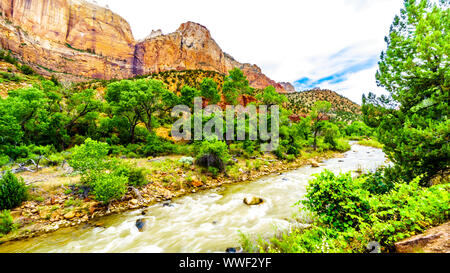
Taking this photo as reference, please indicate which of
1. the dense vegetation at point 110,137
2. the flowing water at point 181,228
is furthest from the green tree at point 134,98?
the flowing water at point 181,228

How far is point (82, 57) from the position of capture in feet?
267

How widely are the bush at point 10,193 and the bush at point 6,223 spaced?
2.90 ft

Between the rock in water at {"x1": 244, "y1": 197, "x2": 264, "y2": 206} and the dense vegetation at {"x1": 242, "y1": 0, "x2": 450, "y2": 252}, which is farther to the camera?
the rock in water at {"x1": 244, "y1": 197, "x2": 264, "y2": 206}

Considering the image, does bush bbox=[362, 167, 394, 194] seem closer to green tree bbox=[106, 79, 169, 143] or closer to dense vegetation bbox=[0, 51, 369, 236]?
dense vegetation bbox=[0, 51, 369, 236]

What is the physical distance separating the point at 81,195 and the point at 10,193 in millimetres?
2523

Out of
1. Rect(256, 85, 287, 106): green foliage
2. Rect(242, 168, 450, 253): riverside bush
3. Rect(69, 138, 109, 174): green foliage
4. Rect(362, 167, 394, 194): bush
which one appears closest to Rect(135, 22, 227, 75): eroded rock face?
Rect(256, 85, 287, 106): green foliage

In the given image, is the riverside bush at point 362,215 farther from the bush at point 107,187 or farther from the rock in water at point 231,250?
the bush at point 107,187

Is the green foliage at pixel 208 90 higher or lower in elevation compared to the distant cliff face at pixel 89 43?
lower

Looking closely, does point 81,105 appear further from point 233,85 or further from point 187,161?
point 233,85

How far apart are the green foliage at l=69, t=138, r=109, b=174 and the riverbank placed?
5.23 feet

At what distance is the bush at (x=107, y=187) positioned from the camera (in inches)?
317

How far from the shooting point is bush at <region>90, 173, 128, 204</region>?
805 cm
